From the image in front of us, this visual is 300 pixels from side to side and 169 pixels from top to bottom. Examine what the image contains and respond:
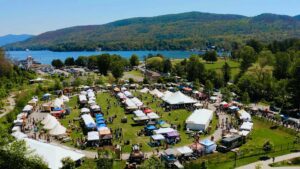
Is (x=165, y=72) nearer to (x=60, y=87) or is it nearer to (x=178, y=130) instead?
(x=60, y=87)

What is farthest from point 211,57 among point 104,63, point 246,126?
point 246,126

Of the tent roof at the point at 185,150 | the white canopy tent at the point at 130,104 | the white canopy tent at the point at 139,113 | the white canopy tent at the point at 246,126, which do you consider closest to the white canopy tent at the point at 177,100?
the white canopy tent at the point at 130,104

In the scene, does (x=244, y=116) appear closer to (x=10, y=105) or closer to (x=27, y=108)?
(x=27, y=108)

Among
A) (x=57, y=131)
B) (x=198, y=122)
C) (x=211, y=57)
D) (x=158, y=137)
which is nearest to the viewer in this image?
(x=158, y=137)

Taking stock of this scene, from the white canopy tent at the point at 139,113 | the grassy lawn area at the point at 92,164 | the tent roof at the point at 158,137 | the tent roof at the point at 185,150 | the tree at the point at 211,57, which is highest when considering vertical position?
the tree at the point at 211,57

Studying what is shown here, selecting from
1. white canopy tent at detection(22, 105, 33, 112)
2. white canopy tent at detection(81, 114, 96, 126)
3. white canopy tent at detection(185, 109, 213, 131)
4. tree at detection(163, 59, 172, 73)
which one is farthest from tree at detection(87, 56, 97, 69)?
white canopy tent at detection(185, 109, 213, 131)

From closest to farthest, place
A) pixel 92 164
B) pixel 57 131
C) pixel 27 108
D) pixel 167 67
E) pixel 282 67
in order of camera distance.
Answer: pixel 92 164 < pixel 57 131 < pixel 27 108 < pixel 282 67 < pixel 167 67

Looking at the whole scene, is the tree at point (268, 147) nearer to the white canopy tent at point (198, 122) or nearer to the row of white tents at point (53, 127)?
the white canopy tent at point (198, 122)
